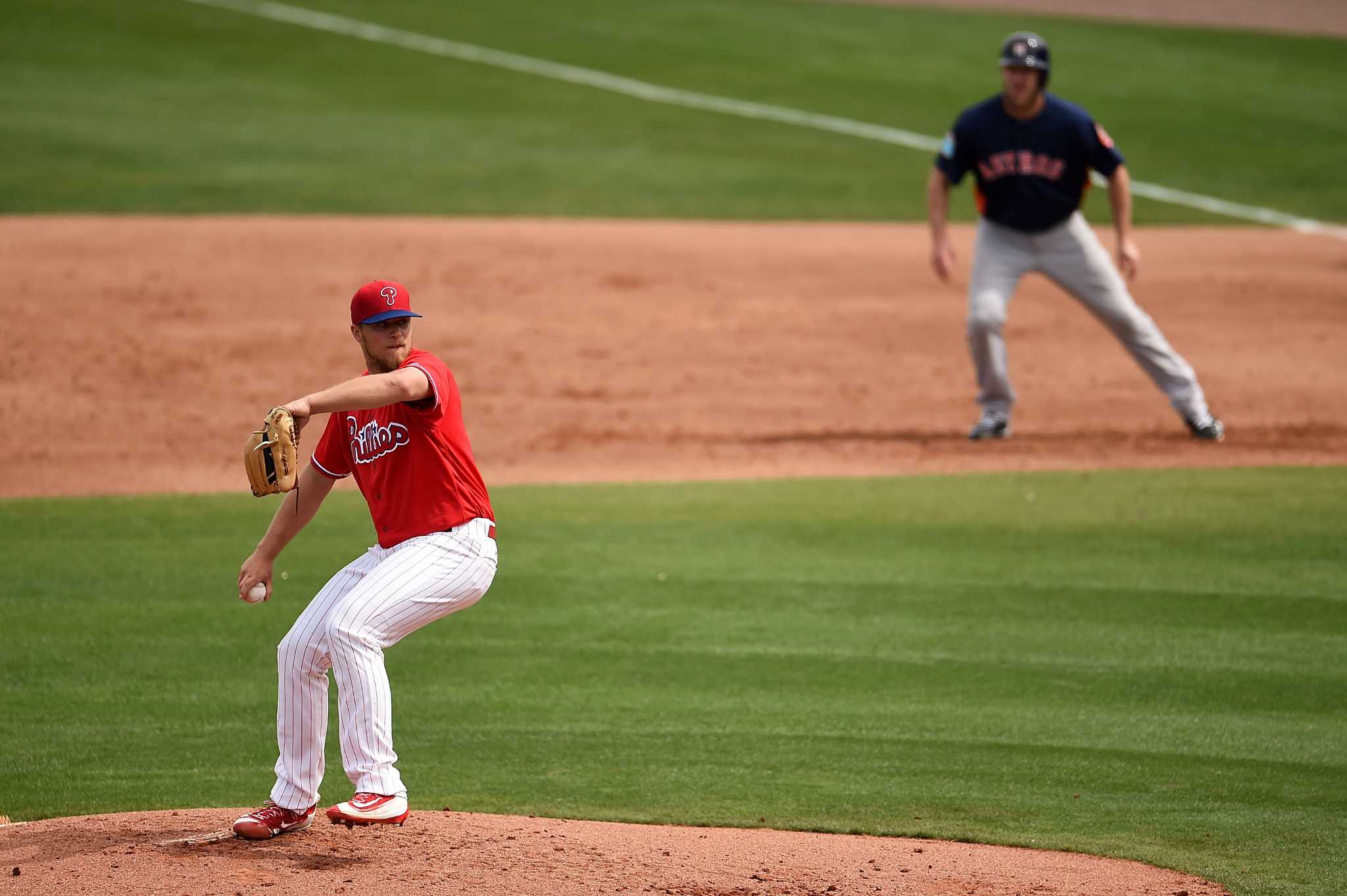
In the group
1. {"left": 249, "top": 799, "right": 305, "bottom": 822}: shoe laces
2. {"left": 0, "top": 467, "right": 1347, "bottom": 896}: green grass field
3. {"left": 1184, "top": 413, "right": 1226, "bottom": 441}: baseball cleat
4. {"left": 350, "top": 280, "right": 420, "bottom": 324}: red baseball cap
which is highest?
{"left": 350, "top": 280, "right": 420, "bottom": 324}: red baseball cap

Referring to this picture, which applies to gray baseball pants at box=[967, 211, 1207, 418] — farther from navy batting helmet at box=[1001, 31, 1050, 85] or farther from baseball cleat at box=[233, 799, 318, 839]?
baseball cleat at box=[233, 799, 318, 839]

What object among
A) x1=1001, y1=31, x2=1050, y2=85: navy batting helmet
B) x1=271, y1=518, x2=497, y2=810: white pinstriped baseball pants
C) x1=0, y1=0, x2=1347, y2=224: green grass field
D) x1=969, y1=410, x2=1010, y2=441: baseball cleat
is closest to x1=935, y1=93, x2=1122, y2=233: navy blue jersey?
x1=1001, y1=31, x2=1050, y2=85: navy batting helmet

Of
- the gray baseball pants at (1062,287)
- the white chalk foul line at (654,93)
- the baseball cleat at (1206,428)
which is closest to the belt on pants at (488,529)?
the gray baseball pants at (1062,287)

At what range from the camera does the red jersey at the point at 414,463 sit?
186 inches

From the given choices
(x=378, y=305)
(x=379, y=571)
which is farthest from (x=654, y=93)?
(x=379, y=571)

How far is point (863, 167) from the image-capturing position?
68.1ft

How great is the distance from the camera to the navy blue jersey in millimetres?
9812

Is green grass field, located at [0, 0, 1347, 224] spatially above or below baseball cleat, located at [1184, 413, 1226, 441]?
above

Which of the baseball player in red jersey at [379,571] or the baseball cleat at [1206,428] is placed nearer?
the baseball player in red jersey at [379,571]

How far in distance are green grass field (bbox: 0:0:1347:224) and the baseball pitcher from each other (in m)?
7.97

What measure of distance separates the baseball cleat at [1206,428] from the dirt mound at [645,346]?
0.10 meters

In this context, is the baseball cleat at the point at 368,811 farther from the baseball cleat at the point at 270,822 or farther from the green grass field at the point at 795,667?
the green grass field at the point at 795,667

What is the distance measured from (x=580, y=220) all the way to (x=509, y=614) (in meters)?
Answer: 10.2

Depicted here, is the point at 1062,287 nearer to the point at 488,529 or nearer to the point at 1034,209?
the point at 1034,209
